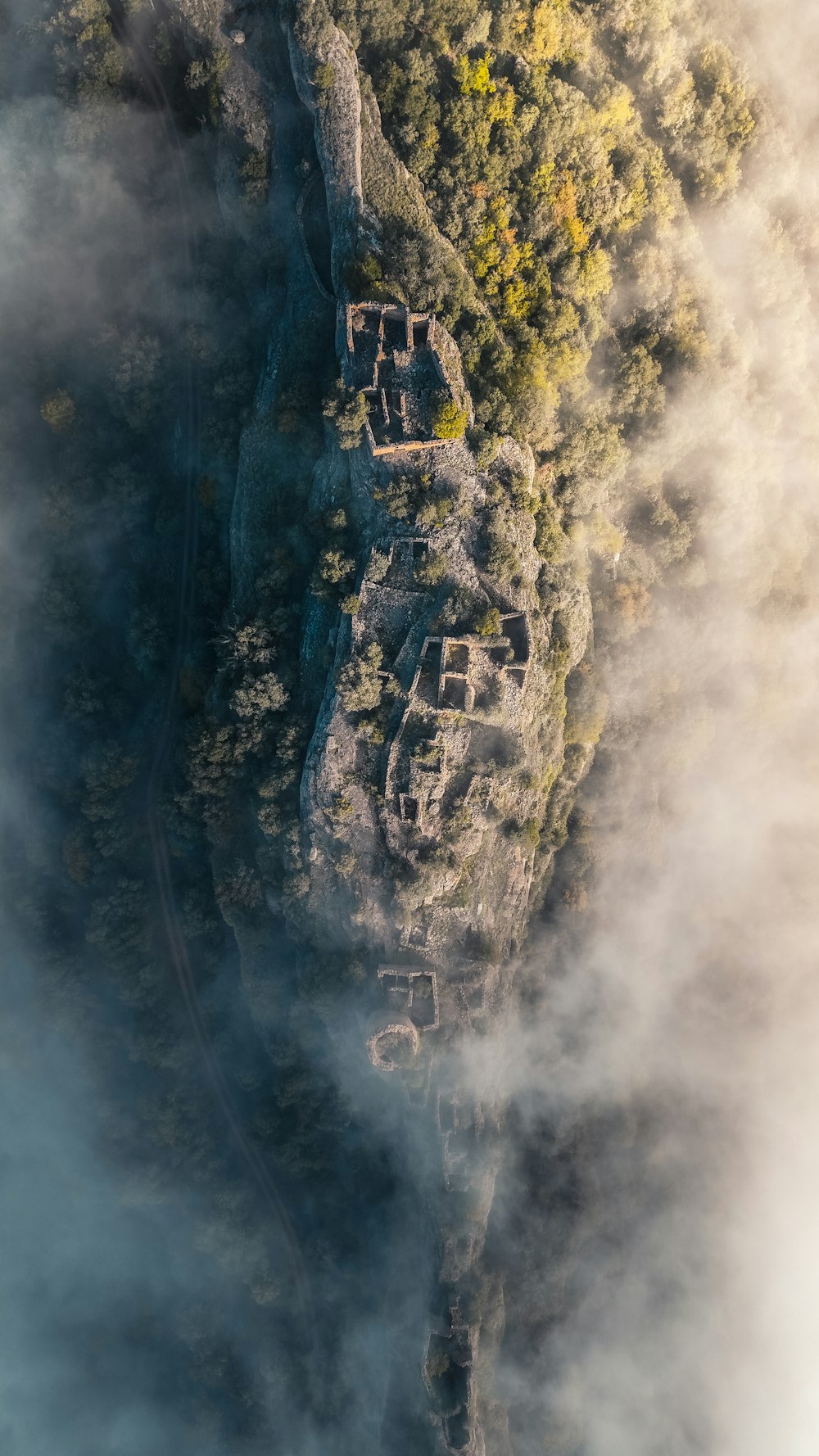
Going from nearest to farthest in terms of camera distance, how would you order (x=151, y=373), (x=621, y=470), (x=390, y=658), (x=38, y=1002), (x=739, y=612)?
(x=390, y=658)
(x=621, y=470)
(x=151, y=373)
(x=739, y=612)
(x=38, y=1002)

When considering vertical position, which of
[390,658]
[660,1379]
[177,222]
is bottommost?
[660,1379]

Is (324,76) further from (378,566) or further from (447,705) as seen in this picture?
(447,705)

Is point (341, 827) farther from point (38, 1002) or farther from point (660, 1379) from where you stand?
point (660, 1379)

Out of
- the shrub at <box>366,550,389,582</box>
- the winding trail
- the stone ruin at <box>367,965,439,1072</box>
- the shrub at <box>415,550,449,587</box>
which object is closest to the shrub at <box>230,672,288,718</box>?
the shrub at <box>366,550,389,582</box>

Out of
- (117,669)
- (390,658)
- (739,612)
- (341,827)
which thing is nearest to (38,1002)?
(117,669)

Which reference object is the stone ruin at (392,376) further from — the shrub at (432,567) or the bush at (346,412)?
the shrub at (432,567)

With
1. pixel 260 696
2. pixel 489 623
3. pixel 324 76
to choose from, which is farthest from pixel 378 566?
pixel 324 76
